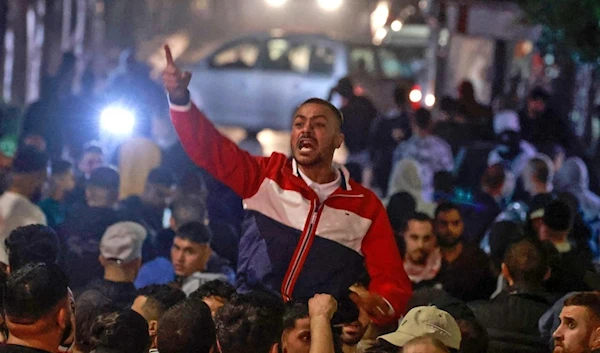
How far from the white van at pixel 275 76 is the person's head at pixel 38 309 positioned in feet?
50.9

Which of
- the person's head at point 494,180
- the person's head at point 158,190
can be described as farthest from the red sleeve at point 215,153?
the person's head at point 494,180

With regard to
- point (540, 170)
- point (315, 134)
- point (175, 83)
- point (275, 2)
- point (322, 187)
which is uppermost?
point (275, 2)

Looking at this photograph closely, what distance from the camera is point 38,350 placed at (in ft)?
14.8

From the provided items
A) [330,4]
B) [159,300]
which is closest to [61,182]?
[159,300]

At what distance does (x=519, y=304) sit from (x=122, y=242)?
240cm

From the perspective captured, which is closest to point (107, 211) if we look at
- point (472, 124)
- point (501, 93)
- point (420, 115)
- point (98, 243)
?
point (98, 243)

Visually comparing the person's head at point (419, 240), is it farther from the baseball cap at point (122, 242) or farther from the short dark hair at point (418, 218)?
the baseball cap at point (122, 242)

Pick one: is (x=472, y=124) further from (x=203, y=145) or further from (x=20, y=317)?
(x=20, y=317)

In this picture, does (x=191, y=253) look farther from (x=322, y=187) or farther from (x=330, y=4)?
(x=330, y=4)

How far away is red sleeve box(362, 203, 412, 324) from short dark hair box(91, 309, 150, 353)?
1.40m

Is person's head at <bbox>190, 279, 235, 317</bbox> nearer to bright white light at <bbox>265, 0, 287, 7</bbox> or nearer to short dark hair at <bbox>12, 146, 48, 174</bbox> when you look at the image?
short dark hair at <bbox>12, 146, 48, 174</bbox>

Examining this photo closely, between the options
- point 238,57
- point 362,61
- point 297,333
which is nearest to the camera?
point 297,333

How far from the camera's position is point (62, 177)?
1015cm

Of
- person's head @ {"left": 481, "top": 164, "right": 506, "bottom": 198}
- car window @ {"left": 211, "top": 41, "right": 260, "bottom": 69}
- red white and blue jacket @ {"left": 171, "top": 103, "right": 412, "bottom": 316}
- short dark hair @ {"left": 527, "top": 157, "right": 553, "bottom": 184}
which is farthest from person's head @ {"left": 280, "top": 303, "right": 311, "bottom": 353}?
car window @ {"left": 211, "top": 41, "right": 260, "bottom": 69}
